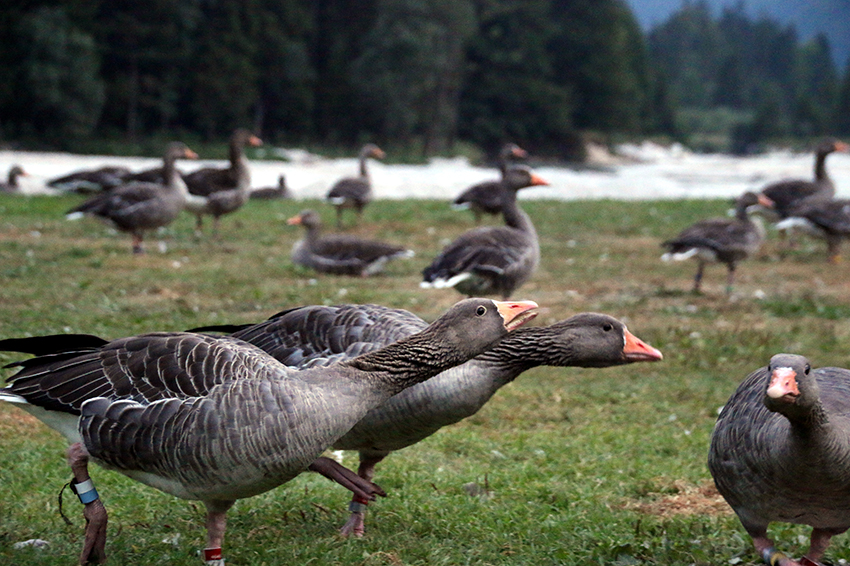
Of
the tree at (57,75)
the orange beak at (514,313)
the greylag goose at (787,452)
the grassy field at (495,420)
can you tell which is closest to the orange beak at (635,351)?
the greylag goose at (787,452)

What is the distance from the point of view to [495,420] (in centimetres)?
777

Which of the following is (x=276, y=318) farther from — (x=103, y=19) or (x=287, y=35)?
(x=287, y=35)

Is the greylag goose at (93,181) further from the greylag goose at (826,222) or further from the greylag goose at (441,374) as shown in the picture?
Answer: the greylag goose at (441,374)

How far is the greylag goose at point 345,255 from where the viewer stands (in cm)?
1355

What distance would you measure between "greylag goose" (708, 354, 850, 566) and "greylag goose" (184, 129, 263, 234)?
13.0m

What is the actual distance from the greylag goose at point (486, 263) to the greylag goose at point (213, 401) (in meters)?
5.51

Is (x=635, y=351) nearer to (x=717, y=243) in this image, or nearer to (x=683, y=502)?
(x=683, y=502)

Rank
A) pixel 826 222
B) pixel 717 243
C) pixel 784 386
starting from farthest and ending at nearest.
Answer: pixel 826 222 < pixel 717 243 < pixel 784 386

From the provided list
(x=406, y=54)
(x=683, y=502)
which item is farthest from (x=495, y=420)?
(x=406, y=54)

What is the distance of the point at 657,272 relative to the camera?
14.9 metres

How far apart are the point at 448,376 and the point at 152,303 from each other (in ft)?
22.0

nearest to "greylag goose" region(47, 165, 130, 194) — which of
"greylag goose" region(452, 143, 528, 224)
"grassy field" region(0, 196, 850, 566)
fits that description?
"grassy field" region(0, 196, 850, 566)

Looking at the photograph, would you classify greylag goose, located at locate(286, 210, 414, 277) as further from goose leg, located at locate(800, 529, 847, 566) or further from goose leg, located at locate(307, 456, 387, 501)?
goose leg, located at locate(800, 529, 847, 566)

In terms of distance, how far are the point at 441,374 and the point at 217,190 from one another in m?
12.6
